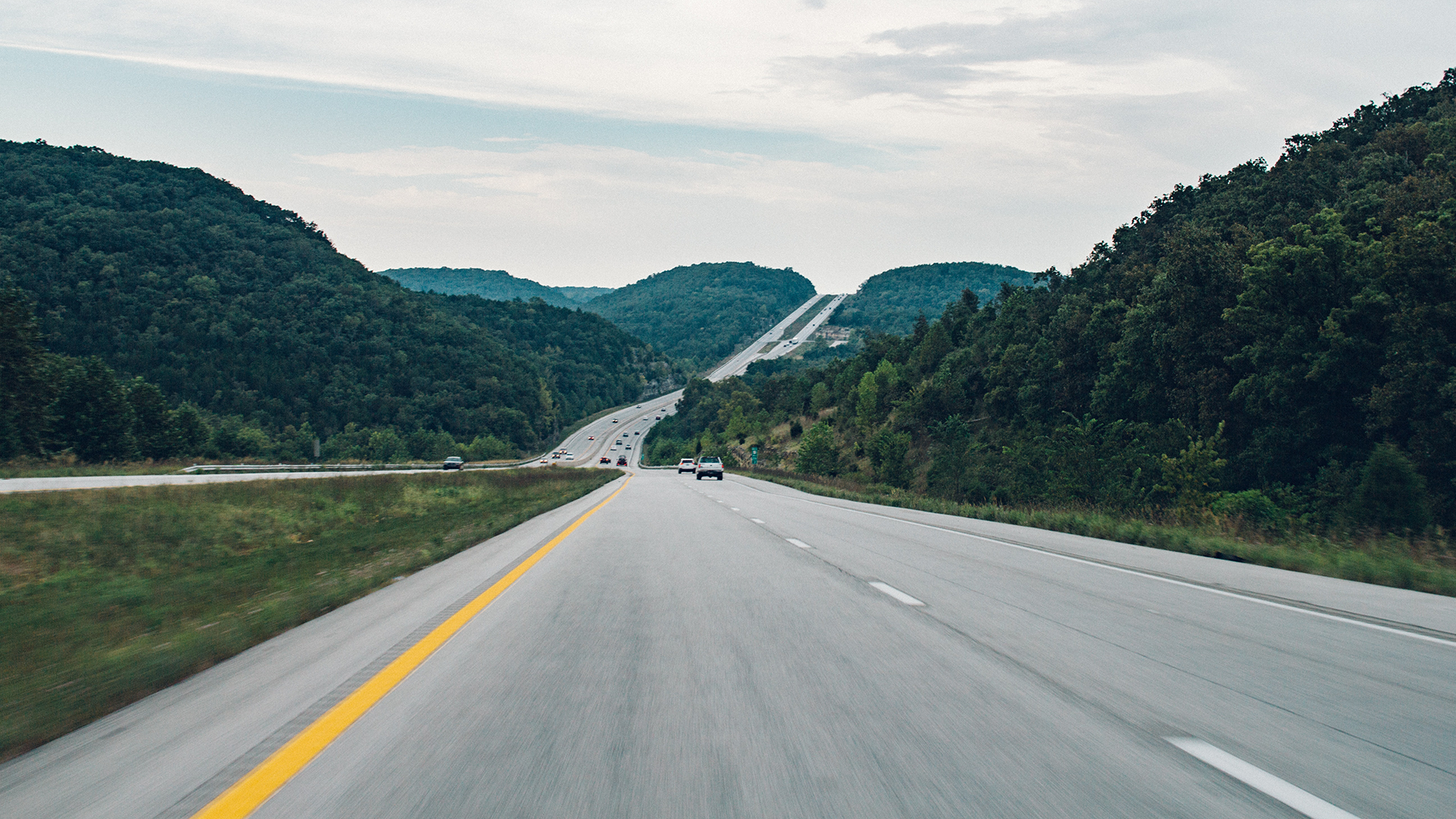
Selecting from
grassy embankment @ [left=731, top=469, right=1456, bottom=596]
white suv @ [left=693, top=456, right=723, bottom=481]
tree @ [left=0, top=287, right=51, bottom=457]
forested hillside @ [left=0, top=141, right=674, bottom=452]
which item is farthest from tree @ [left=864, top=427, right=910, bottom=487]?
forested hillside @ [left=0, top=141, right=674, bottom=452]

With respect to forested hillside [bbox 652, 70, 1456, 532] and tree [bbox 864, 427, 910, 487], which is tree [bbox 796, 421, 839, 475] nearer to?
forested hillside [bbox 652, 70, 1456, 532]

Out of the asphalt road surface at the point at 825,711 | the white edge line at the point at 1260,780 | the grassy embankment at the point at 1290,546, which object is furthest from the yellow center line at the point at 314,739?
the grassy embankment at the point at 1290,546

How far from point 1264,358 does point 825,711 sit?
174 ft

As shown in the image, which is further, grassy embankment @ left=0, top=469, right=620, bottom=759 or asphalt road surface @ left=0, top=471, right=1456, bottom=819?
grassy embankment @ left=0, top=469, right=620, bottom=759

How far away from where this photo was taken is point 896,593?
9289mm

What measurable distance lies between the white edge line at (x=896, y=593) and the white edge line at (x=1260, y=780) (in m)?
4.25

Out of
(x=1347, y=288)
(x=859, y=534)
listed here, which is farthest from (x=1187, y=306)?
(x=859, y=534)

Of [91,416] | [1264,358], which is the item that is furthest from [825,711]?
[91,416]

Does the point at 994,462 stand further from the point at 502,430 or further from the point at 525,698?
the point at 502,430

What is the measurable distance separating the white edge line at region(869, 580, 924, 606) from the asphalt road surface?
6 centimetres

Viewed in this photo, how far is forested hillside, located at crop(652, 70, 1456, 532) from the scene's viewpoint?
4016 cm

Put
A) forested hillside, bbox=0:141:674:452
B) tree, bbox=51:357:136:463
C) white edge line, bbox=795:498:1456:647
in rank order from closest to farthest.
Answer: white edge line, bbox=795:498:1456:647, tree, bbox=51:357:136:463, forested hillside, bbox=0:141:674:452

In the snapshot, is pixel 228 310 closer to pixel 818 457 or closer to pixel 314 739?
pixel 818 457

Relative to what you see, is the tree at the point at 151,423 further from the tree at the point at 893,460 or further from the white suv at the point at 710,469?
the tree at the point at 893,460
